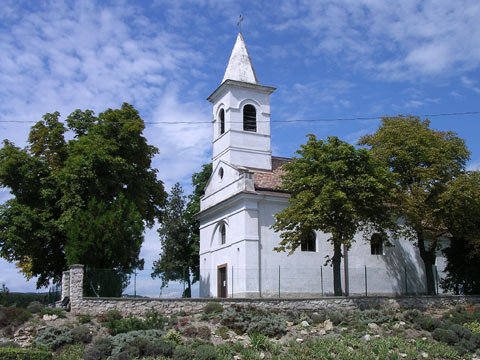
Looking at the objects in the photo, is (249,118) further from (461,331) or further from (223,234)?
(461,331)

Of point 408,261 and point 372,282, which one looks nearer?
point 372,282

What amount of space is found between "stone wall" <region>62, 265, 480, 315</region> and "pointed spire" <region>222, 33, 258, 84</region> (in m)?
17.3

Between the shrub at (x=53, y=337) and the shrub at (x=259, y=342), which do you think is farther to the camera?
the shrub at (x=259, y=342)

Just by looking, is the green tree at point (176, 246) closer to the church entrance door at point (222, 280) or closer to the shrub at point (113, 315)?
the church entrance door at point (222, 280)

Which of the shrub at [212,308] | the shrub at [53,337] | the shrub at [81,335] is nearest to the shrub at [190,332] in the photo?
the shrub at [212,308]

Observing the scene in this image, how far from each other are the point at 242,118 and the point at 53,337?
814 inches

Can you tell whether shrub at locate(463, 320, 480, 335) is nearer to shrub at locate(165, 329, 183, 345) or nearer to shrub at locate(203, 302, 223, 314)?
shrub at locate(203, 302, 223, 314)


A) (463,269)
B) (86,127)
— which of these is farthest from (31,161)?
(463,269)

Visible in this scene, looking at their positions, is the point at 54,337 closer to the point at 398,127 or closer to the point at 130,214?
the point at 130,214

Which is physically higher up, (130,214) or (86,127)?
(86,127)

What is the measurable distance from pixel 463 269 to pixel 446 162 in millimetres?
7193

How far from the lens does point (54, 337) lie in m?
19.3

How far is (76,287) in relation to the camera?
73.8ft

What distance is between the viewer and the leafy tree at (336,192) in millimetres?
25766
